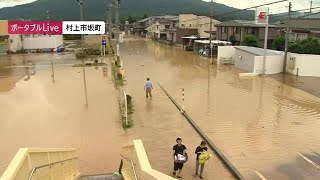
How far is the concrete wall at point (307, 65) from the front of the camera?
1124 inches

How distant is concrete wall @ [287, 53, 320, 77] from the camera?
28.5m

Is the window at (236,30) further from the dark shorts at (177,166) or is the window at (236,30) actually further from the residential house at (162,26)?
the dark shorts at (177,166)

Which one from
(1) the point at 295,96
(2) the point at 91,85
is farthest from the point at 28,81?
(1) the point at 295,96

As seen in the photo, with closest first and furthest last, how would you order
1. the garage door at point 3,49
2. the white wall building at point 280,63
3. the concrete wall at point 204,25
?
the white wall building at point 280,63 < the garage door at point 3,49 < the concrete wall at point 204,25

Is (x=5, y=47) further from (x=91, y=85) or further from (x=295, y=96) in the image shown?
(x=295, y=96)

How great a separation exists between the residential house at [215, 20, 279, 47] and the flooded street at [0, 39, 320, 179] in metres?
21.1

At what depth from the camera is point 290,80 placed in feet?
89.6

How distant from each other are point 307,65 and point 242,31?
2256 cm

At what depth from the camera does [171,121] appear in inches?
643

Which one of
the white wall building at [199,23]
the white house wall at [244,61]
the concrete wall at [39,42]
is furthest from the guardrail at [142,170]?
the white wall building at [199,23]

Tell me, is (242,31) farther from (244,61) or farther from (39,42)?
(39,42)

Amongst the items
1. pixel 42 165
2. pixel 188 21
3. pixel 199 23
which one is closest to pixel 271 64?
pixel 42 165

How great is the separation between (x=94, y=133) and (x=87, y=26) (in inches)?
863

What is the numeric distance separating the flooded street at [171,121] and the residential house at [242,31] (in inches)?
830
